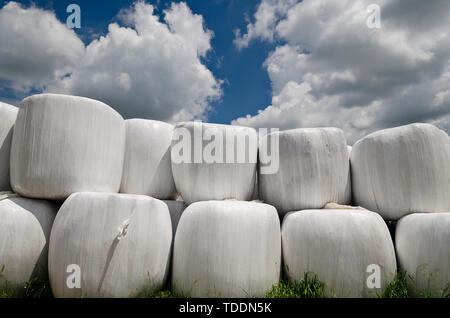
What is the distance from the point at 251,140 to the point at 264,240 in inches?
29.8

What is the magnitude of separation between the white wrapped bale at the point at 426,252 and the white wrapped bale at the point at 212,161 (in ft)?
3.63

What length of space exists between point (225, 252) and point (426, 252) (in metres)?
1.23

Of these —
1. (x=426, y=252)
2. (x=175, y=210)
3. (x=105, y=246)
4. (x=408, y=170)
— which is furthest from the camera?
(x=175, y=210)

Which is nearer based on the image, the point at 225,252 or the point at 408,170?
the point at 225,252

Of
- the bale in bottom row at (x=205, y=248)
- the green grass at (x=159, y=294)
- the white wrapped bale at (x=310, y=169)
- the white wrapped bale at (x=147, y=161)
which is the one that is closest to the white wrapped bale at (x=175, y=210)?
the white wrapped bale at (x=147, y=161)

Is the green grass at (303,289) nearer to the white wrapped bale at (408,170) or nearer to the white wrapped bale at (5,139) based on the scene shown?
the white wrapped bale at (408,170)

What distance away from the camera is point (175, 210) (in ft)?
7.07

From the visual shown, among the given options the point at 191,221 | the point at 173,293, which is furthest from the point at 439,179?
the point at 173,293

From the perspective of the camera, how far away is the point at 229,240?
64.4 inches

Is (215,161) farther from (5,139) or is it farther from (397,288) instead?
(5,139)

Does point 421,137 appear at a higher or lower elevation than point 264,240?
higher

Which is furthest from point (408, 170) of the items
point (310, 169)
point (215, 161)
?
point (215, 161)

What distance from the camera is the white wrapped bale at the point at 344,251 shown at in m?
1.67
